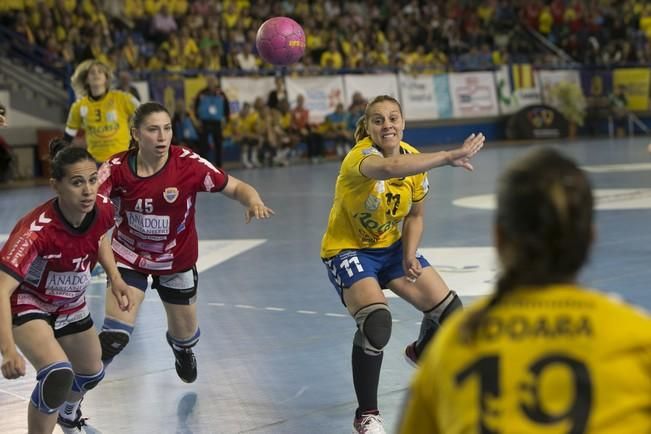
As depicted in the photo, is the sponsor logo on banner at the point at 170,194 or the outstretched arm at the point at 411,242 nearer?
the outstretched arm at the point at 411,242

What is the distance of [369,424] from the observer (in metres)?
5.32

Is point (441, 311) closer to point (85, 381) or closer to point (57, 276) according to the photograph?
point (85, 381)

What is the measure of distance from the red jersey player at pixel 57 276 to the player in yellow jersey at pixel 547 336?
2.89 meters

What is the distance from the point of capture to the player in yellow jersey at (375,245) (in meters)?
5.43

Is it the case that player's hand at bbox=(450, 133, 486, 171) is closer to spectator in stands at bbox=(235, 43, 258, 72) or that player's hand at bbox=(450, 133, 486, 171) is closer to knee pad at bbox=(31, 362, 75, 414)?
knee pad at bbox=(31, 362, 75, 414)

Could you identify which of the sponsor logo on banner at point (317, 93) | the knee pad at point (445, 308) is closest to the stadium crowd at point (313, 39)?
the sponsor logo on banner at point (317, 93)

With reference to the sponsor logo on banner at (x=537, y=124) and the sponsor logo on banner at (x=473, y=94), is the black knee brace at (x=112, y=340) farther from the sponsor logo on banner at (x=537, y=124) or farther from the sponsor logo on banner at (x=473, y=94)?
the sponsor logo on banner at (x=537, y=124)

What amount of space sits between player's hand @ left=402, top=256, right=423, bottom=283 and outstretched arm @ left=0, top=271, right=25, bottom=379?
2010 mm

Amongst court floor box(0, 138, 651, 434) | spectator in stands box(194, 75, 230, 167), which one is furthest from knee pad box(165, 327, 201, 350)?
spectator in stands box(194, 75, 230, 167)

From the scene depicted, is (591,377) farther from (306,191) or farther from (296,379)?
(306,191)

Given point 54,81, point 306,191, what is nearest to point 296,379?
point 306,191

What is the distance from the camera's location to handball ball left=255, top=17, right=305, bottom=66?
→ 32.9 feet

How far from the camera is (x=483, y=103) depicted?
96.0 feet

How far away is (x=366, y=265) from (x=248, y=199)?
0.79 metres
